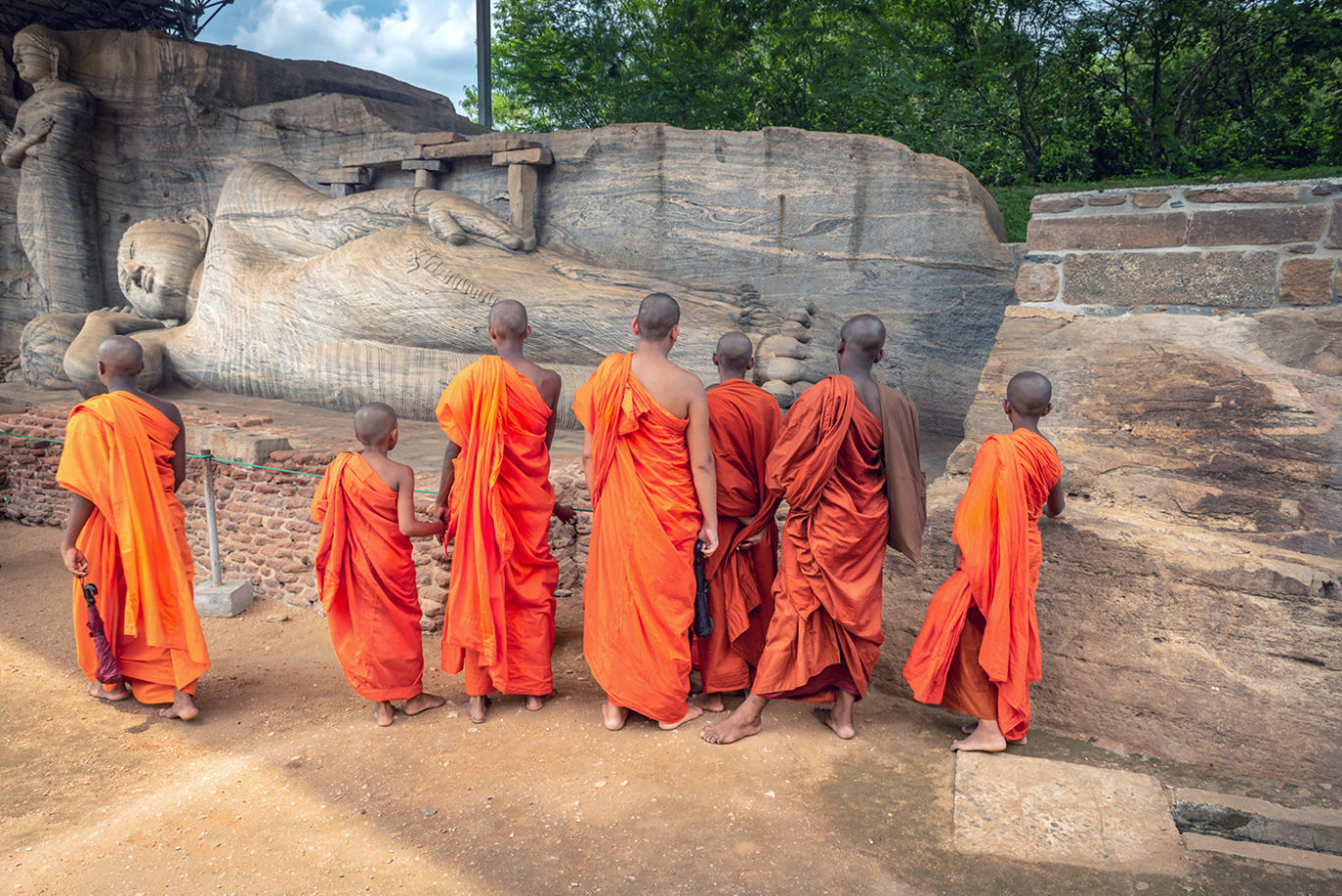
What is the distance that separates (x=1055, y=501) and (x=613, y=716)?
188 cm

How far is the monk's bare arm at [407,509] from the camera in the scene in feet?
11.7

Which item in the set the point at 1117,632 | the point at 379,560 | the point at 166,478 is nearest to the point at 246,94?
the point at 166,478

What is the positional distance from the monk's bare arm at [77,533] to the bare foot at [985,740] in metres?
3.61

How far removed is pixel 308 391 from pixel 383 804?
5055 millimetres

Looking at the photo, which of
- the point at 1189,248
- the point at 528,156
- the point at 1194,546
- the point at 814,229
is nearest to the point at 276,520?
the point at 528,156

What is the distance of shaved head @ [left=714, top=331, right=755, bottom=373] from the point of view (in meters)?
3.65

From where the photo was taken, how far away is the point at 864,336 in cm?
326

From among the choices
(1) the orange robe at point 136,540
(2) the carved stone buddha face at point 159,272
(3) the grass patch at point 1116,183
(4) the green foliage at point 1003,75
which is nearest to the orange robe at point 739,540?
(1) the orange robe at point 136,540

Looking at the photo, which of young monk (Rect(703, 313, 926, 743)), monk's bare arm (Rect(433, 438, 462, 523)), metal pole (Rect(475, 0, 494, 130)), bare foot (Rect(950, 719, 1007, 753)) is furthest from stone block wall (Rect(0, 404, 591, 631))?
metal pole (Rect(475, 0, 494, 130))

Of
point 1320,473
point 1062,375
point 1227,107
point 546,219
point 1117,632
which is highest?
point 1227,107

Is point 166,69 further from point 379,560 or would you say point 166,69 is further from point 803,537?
point 803,537

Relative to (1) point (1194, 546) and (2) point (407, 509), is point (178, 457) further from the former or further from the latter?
(1) point (1194, 546)

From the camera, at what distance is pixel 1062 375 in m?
3.71

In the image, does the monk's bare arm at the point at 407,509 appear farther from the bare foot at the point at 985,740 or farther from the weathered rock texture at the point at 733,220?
the weathered rock texture at the point at 733,220
